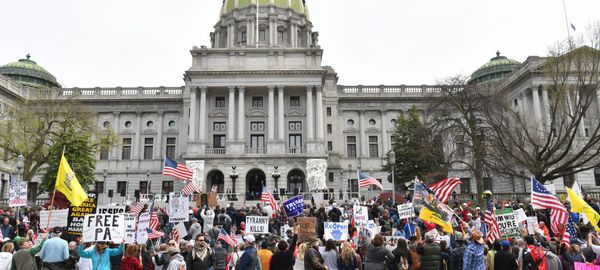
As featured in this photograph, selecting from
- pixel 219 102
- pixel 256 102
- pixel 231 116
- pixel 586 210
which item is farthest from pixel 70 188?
pixel 256 102

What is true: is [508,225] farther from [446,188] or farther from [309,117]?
[309,117]

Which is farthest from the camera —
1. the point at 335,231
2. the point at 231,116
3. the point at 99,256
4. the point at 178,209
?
the point at 231,116

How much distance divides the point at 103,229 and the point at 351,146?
156ft

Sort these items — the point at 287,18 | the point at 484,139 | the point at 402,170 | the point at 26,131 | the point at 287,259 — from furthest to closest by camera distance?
the point at 287,18 → the point at 402,170 → the point at 26,131 → the point at 484,139 → the point at 287,259

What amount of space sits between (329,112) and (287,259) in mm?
46859

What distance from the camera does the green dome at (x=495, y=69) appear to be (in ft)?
218

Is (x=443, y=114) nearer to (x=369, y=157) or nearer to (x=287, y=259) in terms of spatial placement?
(x=369, y=157)

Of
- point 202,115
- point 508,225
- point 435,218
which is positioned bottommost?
point 508,225


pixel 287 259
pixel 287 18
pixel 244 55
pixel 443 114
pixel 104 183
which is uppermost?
pixel 287 18

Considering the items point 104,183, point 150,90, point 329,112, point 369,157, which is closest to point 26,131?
point 104,183

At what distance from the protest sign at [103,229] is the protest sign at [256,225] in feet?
13.8

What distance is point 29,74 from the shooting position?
65.7m

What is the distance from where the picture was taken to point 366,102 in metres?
58.0

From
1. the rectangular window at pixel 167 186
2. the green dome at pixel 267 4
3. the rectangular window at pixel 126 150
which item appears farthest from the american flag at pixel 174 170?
the green dome at pixel 267 4
